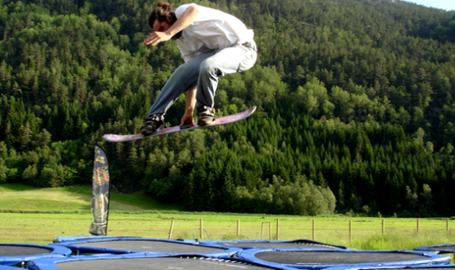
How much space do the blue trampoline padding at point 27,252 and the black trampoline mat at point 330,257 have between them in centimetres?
191

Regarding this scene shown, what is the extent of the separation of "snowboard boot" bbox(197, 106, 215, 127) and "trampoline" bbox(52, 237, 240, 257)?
1383 mm

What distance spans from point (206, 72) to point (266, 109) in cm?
12334

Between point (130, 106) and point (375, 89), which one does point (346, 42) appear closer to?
point (375, 89)

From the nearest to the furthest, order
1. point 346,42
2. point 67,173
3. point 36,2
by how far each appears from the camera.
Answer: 1. point 67,173
2. point 346,42
3. point 36,2

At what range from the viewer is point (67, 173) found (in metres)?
94.6

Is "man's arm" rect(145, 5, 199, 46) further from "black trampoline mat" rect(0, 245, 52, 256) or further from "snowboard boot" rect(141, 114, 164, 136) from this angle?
"black trampoline mat" rect(0, 245, 52, 256)

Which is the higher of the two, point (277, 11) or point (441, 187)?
point (277, 11)

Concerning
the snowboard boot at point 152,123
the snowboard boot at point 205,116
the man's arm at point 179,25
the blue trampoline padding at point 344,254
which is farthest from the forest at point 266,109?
the man's arm at point 179,25

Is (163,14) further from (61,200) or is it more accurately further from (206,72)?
(61,200)

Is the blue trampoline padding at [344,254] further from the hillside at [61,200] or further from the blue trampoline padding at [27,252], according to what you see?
the hillside at [61,200]

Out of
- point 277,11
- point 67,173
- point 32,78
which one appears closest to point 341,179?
point 67,173

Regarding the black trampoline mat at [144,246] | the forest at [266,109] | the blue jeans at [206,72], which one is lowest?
the black trampoline mat at [144,246]

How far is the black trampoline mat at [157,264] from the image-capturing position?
13.3ft

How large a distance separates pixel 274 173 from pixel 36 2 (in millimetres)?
121886
